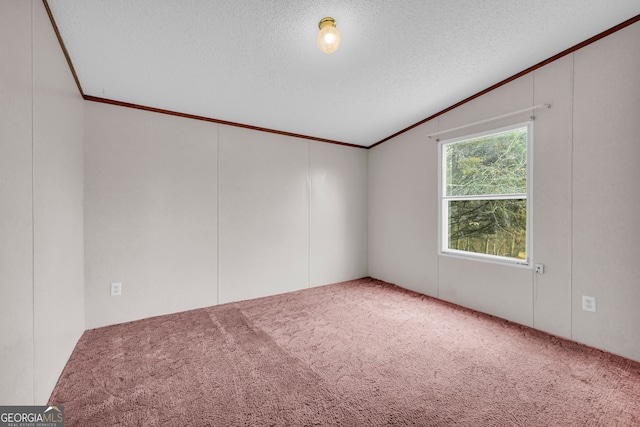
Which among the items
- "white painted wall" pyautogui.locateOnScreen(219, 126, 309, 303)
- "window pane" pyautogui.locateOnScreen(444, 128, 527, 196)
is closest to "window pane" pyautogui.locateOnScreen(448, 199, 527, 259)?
"window pane" pyautogui.locateOnScreen(444, 128, 527, 196)

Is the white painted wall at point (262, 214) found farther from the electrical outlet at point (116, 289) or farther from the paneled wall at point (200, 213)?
the electrical outlet at point (116, 289)

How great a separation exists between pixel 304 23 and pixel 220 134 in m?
1.86

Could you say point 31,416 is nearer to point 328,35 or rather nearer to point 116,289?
point 116,289

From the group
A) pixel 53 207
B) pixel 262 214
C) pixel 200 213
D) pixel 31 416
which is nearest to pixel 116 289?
pixel 200 213

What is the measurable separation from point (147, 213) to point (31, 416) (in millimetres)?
1946

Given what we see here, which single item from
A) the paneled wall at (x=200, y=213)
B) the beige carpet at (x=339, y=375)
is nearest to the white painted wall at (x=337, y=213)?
the paneled wall at (x=200, y=213)

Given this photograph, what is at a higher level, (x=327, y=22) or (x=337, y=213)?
(x=327, y=22)

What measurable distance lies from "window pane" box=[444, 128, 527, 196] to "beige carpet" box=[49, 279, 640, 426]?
4.69 ft

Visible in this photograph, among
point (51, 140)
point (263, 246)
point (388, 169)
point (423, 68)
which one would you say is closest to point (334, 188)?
point (388, 169)

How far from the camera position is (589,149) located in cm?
241

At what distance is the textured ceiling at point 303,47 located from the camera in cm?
186

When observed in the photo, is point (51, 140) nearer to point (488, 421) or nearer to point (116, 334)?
point (116, 334)

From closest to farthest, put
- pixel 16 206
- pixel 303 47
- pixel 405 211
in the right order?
pixel 16 206
pixel 303 47
pixel 405 211

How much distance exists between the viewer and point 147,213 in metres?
2.99
